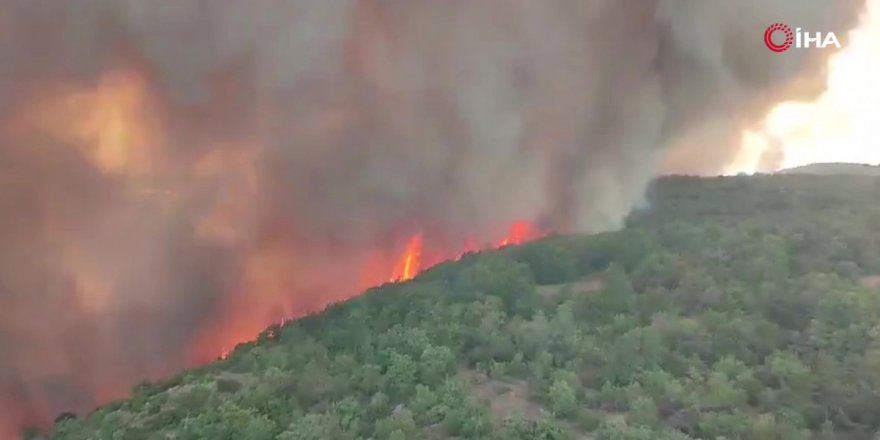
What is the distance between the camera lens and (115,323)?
12211 mm

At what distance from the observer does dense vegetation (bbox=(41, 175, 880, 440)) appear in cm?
898

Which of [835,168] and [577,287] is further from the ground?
[835,168]

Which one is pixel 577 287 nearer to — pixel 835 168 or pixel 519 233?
pixel 519 233

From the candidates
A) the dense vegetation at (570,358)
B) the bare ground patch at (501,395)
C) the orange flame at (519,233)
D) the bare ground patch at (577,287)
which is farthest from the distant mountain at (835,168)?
the bare ground patch at (501,395)

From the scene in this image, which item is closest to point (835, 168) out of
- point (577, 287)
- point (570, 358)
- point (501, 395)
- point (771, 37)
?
point (771, 37)

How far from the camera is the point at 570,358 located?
1093cm

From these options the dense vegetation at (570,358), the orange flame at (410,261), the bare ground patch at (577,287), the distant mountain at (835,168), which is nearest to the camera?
the dense vegetation at (570,358)

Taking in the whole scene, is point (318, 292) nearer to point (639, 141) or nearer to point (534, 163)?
point (534, 163)

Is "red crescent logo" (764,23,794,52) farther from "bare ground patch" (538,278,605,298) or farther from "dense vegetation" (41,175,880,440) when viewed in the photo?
"bare ground patch" (538,278,605,298)

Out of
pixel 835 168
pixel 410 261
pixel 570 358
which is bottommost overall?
pixel 570 358

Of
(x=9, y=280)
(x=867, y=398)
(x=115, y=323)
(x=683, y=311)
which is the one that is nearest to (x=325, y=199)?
(x=115, y=323)

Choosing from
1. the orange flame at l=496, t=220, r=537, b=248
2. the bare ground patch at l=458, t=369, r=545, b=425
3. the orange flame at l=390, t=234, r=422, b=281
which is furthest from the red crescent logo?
the bare ground patch at l=458, t=369, r=545, b=425

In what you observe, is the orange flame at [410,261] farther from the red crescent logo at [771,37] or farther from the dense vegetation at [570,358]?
the red crescent logo at [771,37]

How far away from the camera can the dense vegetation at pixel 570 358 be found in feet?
29.5
